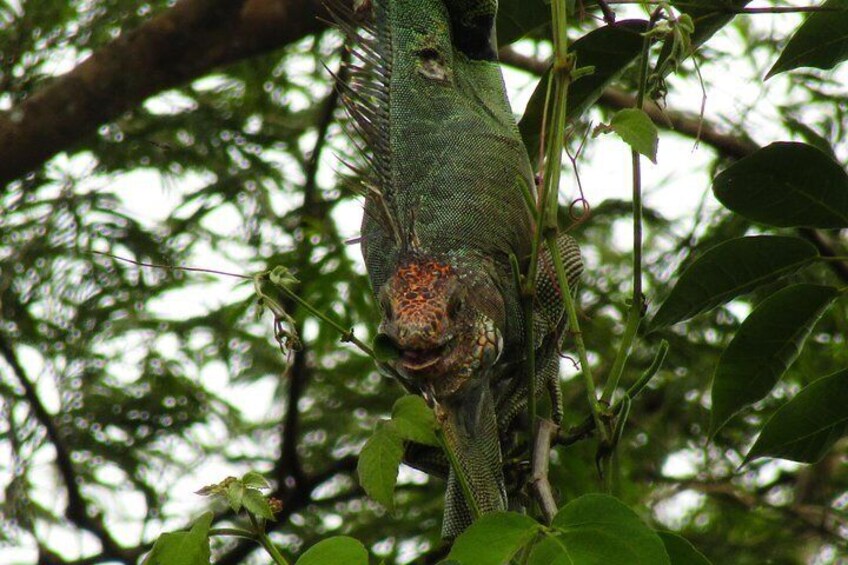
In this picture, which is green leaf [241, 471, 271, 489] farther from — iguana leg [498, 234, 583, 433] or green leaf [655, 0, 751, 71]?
green leaf [655, 0, 751, 71]

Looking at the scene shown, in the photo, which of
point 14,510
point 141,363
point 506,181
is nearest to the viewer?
point 506,181

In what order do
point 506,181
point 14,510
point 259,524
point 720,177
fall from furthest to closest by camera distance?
point 14,510 < point 506,181 < point 720,177 < point 259,524

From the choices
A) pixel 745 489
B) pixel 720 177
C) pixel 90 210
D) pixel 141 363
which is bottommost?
pixel 745 489

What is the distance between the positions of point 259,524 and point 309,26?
3987 millimetres

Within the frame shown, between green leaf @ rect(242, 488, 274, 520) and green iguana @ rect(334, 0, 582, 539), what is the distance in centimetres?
66

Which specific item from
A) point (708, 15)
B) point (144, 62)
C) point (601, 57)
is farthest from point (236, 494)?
point (144, 62)

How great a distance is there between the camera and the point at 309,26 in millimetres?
5578

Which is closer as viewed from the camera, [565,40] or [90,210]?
[565,40]

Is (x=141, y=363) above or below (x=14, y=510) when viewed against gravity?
above

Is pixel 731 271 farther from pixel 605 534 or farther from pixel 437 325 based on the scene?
pixel 605 534

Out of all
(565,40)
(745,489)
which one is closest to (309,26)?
(745,489)

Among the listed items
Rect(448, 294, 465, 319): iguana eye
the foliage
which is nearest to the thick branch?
the foliage

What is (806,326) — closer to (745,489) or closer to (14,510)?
(745,489)

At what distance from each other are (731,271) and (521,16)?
3.06ft
